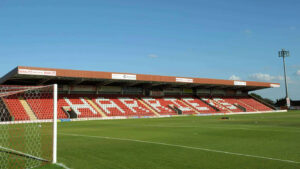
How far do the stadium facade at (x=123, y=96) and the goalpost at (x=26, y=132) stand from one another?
0.24m

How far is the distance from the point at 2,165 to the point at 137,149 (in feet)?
14.2

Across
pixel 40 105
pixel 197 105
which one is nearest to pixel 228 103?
pixel 197 105

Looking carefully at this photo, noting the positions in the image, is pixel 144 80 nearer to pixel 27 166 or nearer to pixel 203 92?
pixel 203 92

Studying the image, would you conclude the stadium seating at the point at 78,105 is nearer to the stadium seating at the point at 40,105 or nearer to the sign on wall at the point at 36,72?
the stadium seating at the point at 40,105

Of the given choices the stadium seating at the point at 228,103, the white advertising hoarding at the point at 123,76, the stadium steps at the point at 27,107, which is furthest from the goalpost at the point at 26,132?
the stadium seating at the point at 228,103

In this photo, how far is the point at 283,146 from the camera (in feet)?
31.5

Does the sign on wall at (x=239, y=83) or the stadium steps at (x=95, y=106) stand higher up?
the sign on wall at (x=239, y=83)

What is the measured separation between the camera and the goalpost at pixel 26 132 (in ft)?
24.8

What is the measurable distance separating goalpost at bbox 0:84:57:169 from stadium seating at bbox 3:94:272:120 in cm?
17

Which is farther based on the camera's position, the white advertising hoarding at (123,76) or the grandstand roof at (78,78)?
the white advertising hoarding at (123,76)

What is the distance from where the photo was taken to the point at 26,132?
57.5 feet

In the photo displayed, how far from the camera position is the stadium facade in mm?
34219

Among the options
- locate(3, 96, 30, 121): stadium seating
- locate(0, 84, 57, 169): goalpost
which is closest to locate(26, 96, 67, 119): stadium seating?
locate(0, 84, 57, 169): goalpost

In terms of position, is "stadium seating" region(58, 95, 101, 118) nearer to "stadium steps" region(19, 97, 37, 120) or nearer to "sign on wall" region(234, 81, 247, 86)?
"stadium steps" region(19, 97, 37, 120)
